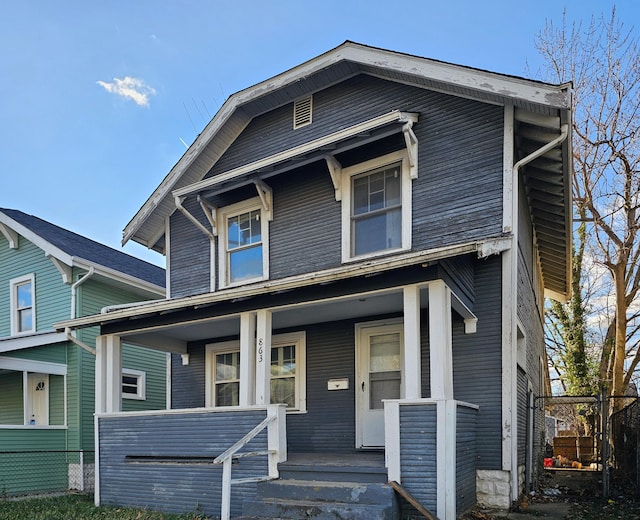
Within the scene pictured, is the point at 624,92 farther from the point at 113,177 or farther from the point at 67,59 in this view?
the point at 113,177

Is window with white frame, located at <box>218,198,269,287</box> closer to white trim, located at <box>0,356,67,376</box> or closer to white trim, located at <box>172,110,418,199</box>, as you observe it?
white trim, located at <box>172,110,418,199</box>

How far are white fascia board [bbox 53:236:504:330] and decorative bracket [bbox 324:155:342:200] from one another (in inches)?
74.4

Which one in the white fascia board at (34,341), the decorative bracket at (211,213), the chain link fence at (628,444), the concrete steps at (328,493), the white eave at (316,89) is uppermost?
the white eave at (316,89)

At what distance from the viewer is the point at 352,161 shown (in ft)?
29.8

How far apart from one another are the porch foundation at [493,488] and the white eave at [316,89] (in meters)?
4.72

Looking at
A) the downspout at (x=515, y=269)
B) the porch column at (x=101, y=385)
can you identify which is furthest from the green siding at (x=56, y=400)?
the downspout at (x=515, y=269)

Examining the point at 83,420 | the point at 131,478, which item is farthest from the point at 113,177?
the point at 131,478

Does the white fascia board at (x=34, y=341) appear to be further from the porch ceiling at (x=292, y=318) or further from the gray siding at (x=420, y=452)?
the gray siding at (x=420, y=452)

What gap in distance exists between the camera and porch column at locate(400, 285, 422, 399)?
20.4ft

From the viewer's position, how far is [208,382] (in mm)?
10344

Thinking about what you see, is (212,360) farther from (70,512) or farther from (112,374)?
(70,512)

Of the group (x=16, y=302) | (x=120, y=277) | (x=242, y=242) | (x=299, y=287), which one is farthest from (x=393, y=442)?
(x=16, y=302)

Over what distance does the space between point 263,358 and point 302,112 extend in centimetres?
464

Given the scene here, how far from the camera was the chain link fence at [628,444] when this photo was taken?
1014cm
